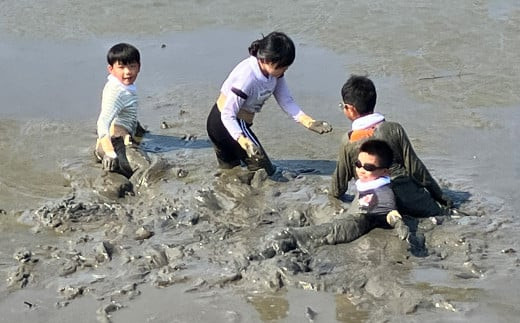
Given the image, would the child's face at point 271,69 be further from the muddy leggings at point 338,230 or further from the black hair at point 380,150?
the muddy leggings at point 338,230

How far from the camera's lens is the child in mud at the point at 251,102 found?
5801mm

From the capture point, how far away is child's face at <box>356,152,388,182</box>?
515 centimetres

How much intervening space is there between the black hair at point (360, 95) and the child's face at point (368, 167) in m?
0.35

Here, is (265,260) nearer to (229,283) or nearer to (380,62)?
(229,283)

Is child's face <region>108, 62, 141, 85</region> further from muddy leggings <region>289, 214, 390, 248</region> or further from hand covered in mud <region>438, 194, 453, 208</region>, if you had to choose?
hand covered in mud <region>438, 194, 453, 208</region>

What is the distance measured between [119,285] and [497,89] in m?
4.33

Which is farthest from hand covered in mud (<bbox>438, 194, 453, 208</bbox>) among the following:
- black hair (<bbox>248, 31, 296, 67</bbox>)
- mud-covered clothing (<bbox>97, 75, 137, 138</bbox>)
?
Result: mud-covered clothing (<bbox>97, 75, 137, 138</bbox>)

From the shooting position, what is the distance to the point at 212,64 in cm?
843

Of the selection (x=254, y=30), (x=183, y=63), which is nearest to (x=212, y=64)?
(x=183, y=63)

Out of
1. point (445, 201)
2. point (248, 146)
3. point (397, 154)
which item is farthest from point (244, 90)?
point (445, 201)

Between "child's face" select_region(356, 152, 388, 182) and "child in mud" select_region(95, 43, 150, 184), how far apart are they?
1688mm

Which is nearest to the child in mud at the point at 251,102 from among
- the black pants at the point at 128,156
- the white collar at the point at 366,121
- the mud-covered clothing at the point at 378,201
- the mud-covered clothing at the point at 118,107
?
the white collar at the point at 366,121

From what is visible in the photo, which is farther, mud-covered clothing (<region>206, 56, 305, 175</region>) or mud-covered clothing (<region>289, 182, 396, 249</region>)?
mud-covered clothing (<region>206, 56, 305, 175</region>)

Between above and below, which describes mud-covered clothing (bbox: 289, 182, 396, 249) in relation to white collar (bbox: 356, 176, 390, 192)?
below
